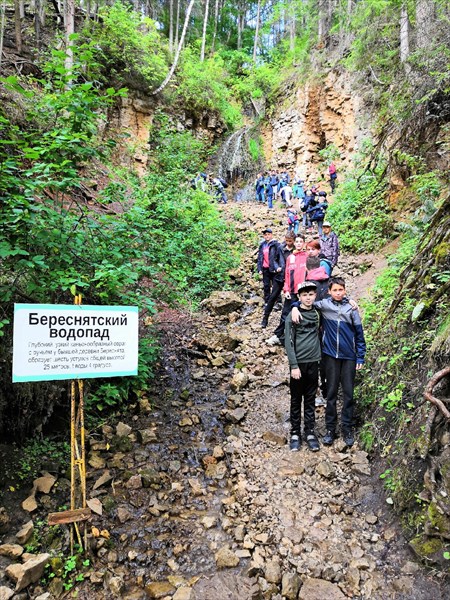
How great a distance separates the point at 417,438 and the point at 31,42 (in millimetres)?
17999

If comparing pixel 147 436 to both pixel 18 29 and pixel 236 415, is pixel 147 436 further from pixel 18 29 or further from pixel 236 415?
pixel 18 29

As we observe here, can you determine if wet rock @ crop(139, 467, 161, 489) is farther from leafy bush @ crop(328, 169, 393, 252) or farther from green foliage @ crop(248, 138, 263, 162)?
green foliage @ crop(248, 138, 263, 162)

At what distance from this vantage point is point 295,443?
14.0 ft

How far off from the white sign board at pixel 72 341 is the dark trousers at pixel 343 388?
235 cm

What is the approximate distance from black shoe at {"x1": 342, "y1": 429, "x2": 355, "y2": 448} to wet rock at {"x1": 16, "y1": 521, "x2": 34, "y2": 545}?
3.27 metres

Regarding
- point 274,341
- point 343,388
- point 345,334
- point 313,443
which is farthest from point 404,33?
point 313,443

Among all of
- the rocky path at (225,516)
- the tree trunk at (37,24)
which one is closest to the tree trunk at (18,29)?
the tree trunk at (37,24)

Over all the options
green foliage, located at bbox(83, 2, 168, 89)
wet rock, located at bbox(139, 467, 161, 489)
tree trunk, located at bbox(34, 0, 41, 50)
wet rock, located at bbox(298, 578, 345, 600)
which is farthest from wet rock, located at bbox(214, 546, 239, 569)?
tree trunk, located at bbox(34, 0, 41, 50)

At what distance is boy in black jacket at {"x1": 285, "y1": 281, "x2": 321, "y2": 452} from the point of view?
4145mm

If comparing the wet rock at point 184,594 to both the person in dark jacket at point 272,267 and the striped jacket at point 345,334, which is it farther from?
the person in dark jacket at point 272,267

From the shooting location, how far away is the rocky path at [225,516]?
271cm

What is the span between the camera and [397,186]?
9539 millimetres

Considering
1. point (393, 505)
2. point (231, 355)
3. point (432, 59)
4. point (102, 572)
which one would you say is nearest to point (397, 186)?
point (432, 59)

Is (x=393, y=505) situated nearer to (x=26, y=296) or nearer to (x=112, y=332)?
(x=112, y=332)
